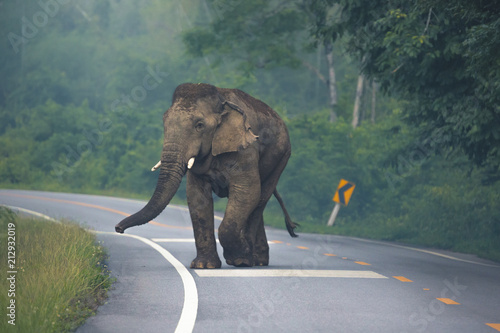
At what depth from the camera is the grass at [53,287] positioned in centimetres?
670

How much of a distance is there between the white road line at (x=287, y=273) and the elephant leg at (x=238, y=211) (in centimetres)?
41

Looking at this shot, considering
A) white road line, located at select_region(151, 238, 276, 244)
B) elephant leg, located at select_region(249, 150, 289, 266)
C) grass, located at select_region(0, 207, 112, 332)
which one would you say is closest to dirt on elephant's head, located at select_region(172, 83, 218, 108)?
elephant leg, located at select_region(249, 150, 289, 266)

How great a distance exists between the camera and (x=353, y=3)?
1521 cm

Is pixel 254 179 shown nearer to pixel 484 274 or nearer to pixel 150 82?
pixel 484 274

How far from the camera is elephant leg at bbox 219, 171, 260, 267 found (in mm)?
10688

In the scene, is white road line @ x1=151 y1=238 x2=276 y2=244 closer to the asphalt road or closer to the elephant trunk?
the asphalt road

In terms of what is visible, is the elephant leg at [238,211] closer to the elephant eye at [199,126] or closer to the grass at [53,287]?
the elephant eye at [199,126]

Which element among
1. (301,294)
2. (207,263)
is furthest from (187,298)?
(207,263)

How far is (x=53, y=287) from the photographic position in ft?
26.0

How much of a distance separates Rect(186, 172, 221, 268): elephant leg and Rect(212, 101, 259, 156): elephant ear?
68 cm

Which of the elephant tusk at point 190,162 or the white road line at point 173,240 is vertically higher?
the elephant tusk at point 190,162

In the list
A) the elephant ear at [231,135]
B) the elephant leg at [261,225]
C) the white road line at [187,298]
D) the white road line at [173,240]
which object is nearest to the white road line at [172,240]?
the white road line at [173,240]

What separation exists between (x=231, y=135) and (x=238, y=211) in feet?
3.62

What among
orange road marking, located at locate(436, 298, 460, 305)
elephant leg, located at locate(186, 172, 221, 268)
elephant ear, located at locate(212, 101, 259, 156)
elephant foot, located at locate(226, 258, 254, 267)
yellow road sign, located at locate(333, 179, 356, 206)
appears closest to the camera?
orange road marking, located at locate(436, 298, 460, 305)
